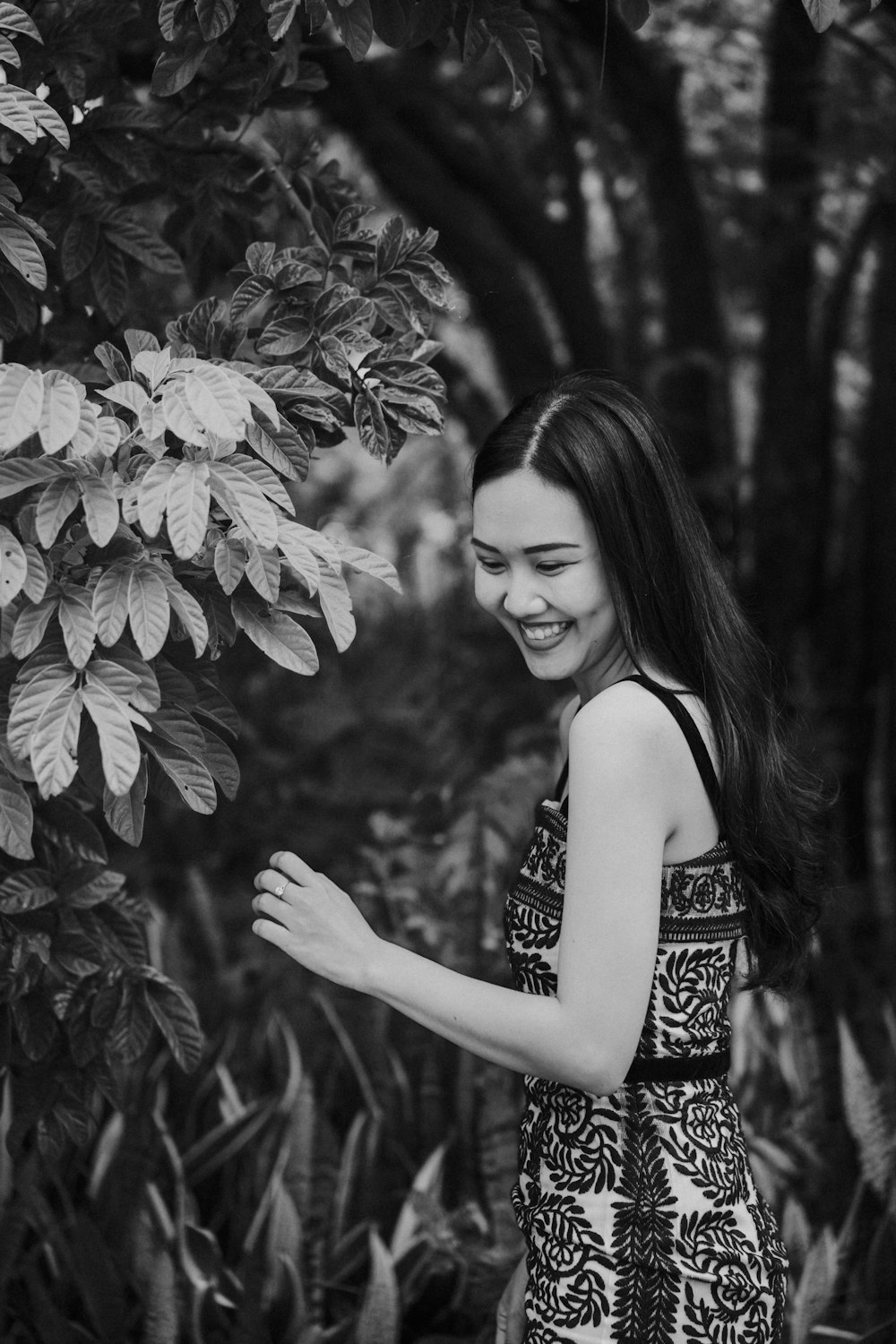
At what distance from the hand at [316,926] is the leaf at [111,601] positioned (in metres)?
0.31

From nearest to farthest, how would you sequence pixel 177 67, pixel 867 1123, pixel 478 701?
pixel 177 67, pixel 867 1123, pixel 478 701

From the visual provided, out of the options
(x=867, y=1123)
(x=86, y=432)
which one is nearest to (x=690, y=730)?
(x=86, y=432)

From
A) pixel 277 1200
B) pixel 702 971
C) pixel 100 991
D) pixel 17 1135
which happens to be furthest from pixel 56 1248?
pixel 702 971

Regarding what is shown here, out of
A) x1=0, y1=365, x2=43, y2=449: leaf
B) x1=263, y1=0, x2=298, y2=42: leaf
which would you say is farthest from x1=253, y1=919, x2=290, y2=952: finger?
x1=263, y1=0, x2=298, y2=42: leaf

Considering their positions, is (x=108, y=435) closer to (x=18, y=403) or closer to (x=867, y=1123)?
(x=18, y=403)

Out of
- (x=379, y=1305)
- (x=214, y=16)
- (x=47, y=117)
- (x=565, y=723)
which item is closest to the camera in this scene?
(x=47, y=117)

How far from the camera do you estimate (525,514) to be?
146 cm

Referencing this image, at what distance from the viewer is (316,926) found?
55.2 inches

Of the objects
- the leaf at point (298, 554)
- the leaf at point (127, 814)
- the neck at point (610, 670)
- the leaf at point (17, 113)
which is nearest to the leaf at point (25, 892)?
the leaf at point (127, 814)

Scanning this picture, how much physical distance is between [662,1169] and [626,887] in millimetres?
372

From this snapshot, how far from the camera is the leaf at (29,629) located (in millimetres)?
1289

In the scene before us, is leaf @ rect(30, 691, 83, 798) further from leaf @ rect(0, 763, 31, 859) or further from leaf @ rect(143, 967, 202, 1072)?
leaf @ rect(143, 967, 202, 1072)

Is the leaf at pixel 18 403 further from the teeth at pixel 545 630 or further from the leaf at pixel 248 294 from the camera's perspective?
the teeth at pixel 545 630

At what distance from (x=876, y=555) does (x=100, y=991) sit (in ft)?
10.8
